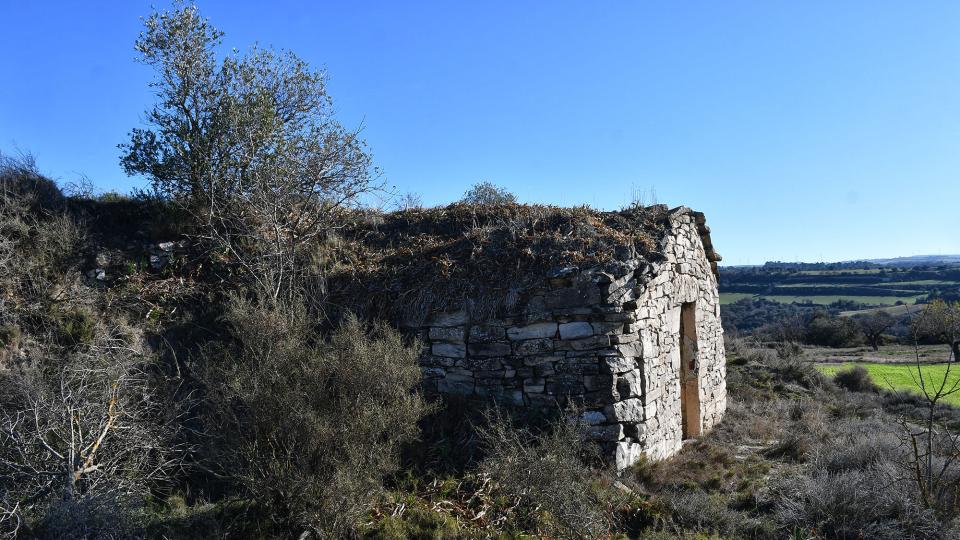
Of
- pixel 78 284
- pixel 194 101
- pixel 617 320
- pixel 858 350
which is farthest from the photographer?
pixel 858 350

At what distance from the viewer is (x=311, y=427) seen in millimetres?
4797

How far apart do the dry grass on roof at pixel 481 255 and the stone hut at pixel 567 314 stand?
18 millimetres

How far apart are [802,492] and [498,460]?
3.18 m

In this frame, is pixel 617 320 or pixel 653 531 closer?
pixel 653 531

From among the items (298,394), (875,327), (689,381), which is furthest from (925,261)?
(298,394)

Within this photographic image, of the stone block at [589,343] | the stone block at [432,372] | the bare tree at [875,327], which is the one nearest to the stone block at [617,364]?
the stone block at [589,343]

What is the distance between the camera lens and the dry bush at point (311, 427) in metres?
4.74

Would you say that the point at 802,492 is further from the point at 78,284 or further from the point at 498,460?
the point at 78,284

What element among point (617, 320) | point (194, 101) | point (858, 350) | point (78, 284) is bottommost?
point (858, 350)

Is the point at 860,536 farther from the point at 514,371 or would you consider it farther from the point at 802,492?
the point at 514,371

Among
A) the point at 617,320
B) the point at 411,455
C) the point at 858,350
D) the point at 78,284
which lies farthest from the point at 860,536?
the point at 858,350

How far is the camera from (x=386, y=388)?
543cm

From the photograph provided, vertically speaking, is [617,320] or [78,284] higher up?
[78,284]

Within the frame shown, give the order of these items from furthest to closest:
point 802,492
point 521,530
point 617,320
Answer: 1. point 617,320
2. point 802,492
3. point 521,530
